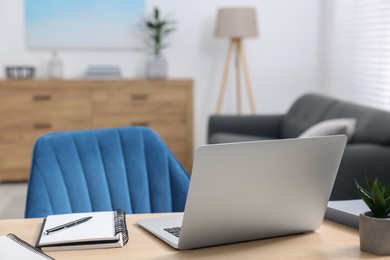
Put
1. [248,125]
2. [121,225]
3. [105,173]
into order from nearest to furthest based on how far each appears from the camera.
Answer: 1. [121,225]
2. [105,173]
3. [248,125]

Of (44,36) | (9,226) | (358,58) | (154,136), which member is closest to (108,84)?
(44,36)

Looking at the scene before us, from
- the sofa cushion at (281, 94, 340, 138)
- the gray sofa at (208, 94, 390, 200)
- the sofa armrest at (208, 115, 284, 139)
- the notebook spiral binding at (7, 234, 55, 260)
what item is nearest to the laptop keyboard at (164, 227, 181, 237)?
the notebook spiral binding at (7, 234, 55, 260)

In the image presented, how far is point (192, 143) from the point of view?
6.16 metres

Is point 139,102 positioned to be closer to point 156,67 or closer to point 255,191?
point 156,67

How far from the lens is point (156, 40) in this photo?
6164 millimetres

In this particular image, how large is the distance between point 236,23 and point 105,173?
3.69 m

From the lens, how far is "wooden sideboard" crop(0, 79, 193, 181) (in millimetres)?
5832

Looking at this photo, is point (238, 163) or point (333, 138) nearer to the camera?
point (238, 163)

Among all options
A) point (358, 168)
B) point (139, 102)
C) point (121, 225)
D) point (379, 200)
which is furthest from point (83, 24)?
point (379, 200)

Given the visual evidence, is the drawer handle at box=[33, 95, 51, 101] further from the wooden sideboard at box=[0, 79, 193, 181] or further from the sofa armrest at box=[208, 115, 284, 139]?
the sofa armrest at box=[208, 115, 284, 139]

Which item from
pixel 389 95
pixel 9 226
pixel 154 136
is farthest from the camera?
pixel 389 95

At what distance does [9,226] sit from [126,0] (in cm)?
466

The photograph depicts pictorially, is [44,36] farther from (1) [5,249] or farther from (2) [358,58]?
(1) [5,249]

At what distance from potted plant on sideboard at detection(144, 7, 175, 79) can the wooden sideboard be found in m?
0.16
